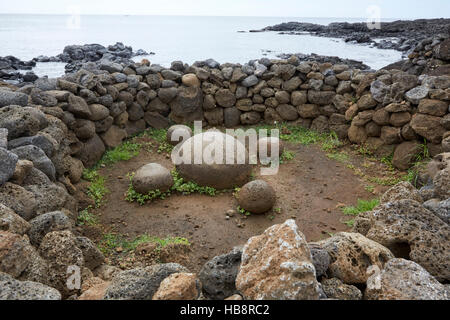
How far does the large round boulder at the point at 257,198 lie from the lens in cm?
634

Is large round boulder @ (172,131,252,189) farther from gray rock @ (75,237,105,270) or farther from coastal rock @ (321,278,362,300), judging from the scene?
coastal rock @ (321,278,362,300)

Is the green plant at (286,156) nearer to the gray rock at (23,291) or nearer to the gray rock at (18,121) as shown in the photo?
the gray rock at (18,121)

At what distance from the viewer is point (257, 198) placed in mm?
6340

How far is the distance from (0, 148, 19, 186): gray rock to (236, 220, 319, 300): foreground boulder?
9.53 feet

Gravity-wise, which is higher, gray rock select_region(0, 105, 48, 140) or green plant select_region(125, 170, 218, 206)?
gray rock select_region(0, 105, 48, 140)

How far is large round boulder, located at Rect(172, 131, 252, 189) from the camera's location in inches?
279

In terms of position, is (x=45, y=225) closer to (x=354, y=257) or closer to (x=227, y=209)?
(x=354, y=257)

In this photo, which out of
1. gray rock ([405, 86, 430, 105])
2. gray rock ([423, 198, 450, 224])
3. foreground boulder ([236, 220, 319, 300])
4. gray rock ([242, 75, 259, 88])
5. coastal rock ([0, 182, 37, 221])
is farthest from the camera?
gray rock ([242, 75, 259, 88])

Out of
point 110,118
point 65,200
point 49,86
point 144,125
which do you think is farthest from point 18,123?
point 144,125

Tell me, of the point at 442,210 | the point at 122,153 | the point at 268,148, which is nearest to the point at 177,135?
the point at 122,153

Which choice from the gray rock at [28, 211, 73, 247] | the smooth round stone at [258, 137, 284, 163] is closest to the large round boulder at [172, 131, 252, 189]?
the smooth round stone at [258, 137, 284, 163]

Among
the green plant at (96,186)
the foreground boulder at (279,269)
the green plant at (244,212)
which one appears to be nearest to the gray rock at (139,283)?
the foreground boulder at (279,269)

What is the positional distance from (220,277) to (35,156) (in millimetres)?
3547
